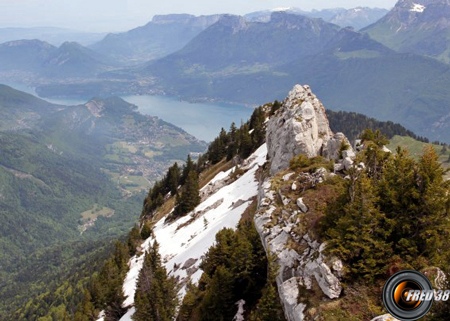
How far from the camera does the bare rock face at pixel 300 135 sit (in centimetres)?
4266

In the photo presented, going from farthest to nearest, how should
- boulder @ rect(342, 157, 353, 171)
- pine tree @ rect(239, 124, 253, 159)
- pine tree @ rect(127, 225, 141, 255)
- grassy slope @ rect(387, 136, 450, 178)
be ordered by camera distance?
1. grassy slope @ rect(387, 136, 450, 178)
2. pine tree @ rect(239, 124, 253, 159)
3. pine tree @ rect(127, 225, 141, 255)
4. boulder @ rect(342, 157, 353, 171)

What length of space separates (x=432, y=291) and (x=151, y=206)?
89.9 meters

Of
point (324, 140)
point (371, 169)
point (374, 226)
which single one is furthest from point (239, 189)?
point (374, 226)

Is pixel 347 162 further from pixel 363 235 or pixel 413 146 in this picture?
pixel 413 146

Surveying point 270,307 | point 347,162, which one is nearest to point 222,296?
point 270,307

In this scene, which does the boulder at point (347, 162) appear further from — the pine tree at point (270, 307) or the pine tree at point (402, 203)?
the pine tree at point (270, 307)

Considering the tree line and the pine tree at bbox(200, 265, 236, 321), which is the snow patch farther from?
the tree line

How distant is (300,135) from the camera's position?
43125mm

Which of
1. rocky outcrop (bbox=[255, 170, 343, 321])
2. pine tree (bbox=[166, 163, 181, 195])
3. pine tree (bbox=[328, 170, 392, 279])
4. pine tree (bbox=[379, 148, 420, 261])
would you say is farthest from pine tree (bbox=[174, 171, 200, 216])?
pine tree (bbox=[379, 148, 420, 261])

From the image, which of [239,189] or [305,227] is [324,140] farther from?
[305,227]

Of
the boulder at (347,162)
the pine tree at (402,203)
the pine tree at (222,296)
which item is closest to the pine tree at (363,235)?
the pine tree at (402,203)

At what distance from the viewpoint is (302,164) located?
30.8 m

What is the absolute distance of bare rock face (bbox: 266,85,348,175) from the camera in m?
42.7

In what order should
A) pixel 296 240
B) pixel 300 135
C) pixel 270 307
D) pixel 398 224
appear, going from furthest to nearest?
1. pixel 300 135
2. pixel 296 240
3. pixel 270 307
4. pixel 398 224
